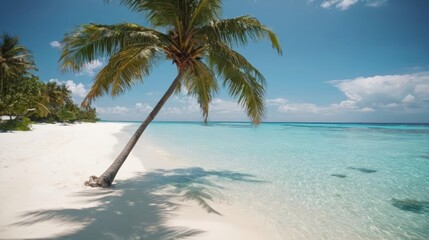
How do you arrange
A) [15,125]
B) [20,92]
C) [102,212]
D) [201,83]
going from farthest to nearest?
1. [20,92]
2. [15,125]
3. [201,83]
4. [102,212]

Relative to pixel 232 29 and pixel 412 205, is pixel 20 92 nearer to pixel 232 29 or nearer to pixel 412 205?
pixel 232 29

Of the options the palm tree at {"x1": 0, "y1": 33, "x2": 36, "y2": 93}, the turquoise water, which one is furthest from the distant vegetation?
the turquoise water

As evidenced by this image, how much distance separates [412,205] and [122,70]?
7.17 m

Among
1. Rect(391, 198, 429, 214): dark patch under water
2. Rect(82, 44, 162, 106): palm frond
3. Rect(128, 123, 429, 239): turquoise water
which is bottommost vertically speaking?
Rect(391, 198, 429, 214): dark patch under water

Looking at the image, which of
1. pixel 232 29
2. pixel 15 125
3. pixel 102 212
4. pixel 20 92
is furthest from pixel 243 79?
pixel 20 92

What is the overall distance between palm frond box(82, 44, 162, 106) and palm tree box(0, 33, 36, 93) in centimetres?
2254

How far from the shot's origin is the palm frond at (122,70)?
5402mm

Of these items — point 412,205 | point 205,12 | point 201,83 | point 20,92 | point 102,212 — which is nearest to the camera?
point 102,212

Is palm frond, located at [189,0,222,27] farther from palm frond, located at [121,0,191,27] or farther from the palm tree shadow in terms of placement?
the palm tree shadow

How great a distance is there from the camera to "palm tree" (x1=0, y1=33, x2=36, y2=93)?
890 inches

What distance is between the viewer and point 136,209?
4.27 meters

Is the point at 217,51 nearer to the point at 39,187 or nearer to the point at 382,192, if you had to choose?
the point at 39,187

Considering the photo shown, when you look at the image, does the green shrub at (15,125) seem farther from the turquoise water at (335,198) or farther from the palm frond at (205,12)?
the palm frond at (205,12)

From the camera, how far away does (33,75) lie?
95.0 ft
